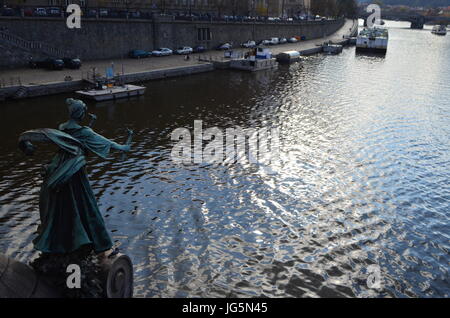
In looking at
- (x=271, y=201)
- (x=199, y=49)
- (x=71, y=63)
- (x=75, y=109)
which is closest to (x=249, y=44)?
(x=199, y=49)

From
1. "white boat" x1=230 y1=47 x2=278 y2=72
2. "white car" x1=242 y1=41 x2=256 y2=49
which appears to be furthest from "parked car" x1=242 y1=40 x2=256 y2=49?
"white boat" x1=230 y1=47 x2=278 y2=72

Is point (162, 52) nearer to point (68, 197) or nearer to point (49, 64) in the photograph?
point (49, 64)

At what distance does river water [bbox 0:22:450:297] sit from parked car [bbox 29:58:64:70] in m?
11.1

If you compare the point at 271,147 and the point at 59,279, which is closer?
the point at 59,279

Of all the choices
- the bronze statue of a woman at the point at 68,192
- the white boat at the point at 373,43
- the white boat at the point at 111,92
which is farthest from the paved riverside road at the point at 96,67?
the white boat at the point at 373,43

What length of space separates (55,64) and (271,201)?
3910cm

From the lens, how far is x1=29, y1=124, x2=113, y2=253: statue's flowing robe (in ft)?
26.3

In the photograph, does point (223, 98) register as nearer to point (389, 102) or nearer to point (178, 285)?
point (389, 102)

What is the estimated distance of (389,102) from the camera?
1827 inches

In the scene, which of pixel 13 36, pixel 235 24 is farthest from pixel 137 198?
pixel 235 24

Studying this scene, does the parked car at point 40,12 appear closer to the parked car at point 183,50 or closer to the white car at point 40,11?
the white car at point 40,11

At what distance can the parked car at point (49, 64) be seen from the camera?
48594 millimetres

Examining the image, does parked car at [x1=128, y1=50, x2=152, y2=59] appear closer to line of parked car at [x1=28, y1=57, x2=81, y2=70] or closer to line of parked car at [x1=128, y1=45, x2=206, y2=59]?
line of parked car at [x1=128, y1=45, x2=206, y2=59]
